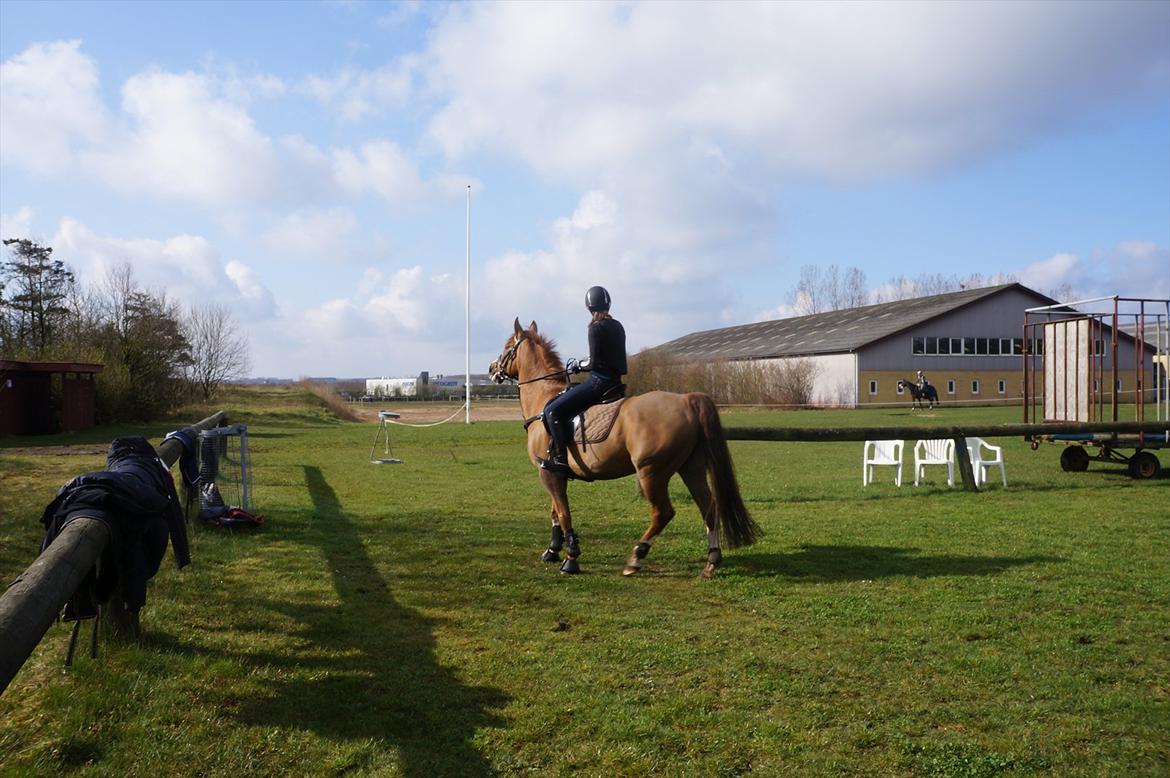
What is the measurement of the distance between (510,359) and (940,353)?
2163 inches

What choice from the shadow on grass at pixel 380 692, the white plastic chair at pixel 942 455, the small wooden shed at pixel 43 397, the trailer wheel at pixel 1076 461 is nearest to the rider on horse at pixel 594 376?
the shadow on grass at pixel 380 692

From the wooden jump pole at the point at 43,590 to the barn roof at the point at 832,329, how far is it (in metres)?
55.7

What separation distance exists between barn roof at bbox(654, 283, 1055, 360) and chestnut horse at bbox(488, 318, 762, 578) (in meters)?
50.8

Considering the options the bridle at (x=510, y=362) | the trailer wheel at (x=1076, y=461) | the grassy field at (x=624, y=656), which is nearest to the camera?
the grassy field at (x=624, y=656)

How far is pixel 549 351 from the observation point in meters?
8.92

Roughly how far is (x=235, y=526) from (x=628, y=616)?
5.53m

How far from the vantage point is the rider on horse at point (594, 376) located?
7871mm

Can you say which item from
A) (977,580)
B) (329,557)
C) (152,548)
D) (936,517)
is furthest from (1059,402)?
(152,548)

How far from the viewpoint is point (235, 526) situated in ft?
31.2

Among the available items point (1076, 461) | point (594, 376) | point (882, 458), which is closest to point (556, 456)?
point (594, 376)

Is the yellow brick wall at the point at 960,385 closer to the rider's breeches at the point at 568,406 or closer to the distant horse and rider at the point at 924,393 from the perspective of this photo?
the distant horse and rider at the point at 924,393

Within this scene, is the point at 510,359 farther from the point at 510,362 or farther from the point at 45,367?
the point at 45,367

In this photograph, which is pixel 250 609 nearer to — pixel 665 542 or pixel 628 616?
pixel 628 616

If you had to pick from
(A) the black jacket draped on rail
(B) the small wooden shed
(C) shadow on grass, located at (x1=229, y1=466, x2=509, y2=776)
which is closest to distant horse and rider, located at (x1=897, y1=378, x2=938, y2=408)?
(B) the small wooden shed
